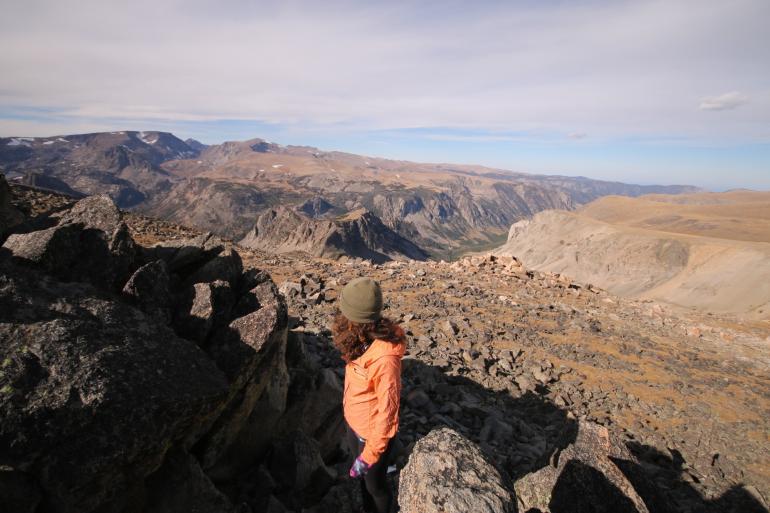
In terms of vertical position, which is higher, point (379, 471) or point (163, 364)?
point (163, 364)

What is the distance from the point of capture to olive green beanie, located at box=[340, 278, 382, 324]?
5.39 meters

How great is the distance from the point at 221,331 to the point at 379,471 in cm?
344

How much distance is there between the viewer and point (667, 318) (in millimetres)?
24016

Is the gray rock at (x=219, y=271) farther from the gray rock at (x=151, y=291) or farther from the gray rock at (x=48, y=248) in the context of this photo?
the gray rock at (x=48, y=248)

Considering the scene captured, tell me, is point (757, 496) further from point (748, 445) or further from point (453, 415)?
point (453, 415)

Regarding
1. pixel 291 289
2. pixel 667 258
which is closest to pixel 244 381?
pixel 291 289

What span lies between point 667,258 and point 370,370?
111 metres

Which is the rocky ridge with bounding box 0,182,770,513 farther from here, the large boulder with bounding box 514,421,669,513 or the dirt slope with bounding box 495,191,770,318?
the dirt slope with bounding box 495,191,770,318

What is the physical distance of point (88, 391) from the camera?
14.9ft

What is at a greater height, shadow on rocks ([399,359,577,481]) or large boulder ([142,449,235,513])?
large boulder ([142,449,235,513])

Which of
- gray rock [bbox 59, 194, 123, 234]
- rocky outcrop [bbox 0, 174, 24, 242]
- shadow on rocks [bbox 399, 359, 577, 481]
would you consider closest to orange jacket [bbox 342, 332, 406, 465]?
shadow on rocks [bbox 399, 359, 577, 481]

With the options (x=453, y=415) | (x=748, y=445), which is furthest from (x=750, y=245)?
(x=453, y=415)

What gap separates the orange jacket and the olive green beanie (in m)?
0.40

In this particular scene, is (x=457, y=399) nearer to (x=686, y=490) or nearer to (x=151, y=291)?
(x=686, y=490)
